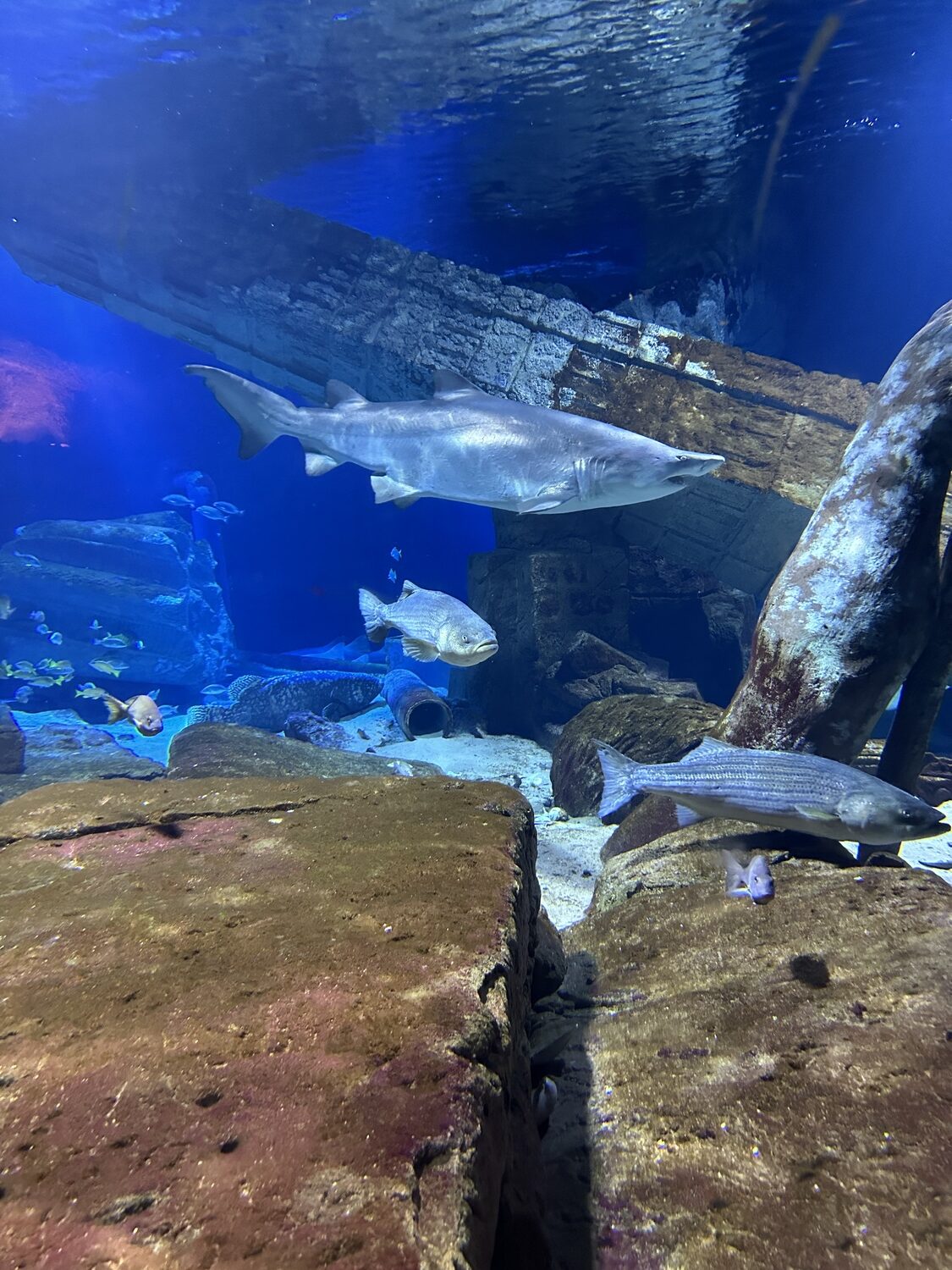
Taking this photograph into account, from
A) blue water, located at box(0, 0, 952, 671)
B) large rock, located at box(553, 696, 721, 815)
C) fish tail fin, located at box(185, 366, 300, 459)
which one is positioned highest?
blue water, located at box(0, 0, 952, 671)

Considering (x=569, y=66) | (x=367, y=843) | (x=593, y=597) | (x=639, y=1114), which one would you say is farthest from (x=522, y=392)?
(x=639, y=1114)

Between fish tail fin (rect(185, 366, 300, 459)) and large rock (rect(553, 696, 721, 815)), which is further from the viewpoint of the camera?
fish tail fin (rect(185, 366, 300, 459))

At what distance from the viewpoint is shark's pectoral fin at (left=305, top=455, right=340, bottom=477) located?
20.6 feet

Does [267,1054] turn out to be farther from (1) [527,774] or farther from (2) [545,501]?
(1) [527,774]

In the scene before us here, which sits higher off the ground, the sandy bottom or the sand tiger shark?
the sand tiger shark

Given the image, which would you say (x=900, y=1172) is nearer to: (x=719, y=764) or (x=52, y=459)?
(x=719, y=764)

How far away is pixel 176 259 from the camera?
10445 mm

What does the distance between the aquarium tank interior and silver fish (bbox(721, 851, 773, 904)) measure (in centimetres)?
4

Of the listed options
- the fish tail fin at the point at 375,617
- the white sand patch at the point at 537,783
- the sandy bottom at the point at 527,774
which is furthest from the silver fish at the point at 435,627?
the white sand patch at the point at 537,783

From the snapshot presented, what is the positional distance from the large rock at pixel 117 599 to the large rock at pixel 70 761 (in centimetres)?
850

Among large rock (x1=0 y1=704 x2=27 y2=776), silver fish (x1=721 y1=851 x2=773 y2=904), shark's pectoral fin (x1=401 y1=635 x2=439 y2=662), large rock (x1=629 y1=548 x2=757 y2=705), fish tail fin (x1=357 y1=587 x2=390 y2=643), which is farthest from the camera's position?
large rock (x1=629 y1=548 x2=757 y2=705)

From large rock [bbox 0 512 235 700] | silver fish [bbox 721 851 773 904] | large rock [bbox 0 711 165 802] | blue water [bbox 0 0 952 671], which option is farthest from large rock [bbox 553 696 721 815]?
large rock [bbox 0 512 235 700]

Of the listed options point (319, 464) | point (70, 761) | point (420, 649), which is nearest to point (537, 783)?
point (420, 649)

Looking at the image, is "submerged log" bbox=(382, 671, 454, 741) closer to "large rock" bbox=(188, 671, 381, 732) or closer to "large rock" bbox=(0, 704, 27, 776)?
"large rock" bbox=(188, 671, 381, 732)
